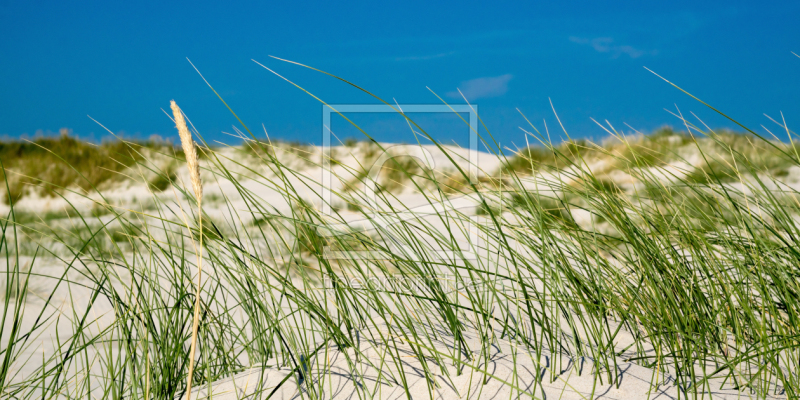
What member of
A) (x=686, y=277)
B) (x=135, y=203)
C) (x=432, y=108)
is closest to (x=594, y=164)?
(x=432, y=108)

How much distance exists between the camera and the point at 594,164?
8.30 m

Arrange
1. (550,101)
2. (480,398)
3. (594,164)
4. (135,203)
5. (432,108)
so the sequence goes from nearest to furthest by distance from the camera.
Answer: (480,398) → (550,101) → (432,108) → (135,203) → (594,164)

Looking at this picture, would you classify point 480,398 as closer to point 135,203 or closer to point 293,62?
point 293,62

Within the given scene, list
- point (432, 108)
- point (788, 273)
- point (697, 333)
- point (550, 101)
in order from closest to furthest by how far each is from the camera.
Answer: point (697, 333)
point (788, 273)
point (550, 101)
point (432, 108)

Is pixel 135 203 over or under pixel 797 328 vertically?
over

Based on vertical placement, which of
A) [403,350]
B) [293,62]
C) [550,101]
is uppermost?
[550,101]

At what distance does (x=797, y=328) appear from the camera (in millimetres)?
1163

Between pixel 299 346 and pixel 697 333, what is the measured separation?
107 centimetres

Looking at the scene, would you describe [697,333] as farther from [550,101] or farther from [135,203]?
[135,203]

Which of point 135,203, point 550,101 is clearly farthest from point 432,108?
point 135,203

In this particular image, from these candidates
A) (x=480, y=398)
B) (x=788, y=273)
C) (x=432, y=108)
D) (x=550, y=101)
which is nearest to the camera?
(x=480, y=398)

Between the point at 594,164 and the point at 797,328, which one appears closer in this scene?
the point at 797,328

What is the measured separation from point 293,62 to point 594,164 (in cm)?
797

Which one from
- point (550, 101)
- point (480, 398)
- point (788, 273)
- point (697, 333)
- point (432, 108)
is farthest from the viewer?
point (432, 108)
